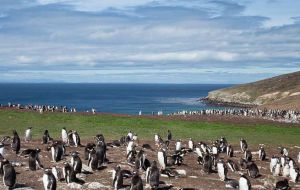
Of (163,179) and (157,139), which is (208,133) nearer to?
(157,139)

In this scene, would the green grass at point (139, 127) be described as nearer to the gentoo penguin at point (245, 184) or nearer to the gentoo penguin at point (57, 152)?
the gentoo penguin at point (57, 152)

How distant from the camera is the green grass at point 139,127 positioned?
1752 inches

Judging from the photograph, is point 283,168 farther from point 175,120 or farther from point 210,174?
point 175,120

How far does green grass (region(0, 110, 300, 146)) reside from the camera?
44.5 meters

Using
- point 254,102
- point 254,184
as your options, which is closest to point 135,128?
point 254,184

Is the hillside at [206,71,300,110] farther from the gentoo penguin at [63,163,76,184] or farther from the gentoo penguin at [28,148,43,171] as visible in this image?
the gentoo penguin at [63,163,76,184]

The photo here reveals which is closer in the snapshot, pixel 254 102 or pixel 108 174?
pixel 108 174

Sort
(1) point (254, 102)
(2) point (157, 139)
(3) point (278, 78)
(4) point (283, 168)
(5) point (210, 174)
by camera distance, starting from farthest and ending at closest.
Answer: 1. (3) point (278, 78)
2. (1) point (254, 102)
3. (2) point (157, 139)
4. (4) point (283, 168)
5. (5) point (210, 174)

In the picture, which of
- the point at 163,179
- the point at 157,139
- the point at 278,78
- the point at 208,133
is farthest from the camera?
the point at 278,78

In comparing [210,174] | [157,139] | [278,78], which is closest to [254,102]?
[278,78]

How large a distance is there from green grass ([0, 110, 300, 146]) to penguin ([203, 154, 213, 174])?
49.4 ft

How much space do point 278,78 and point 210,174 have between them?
135195mm

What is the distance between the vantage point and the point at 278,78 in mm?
157125

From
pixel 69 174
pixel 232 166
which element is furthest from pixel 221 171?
pixel 69 174
